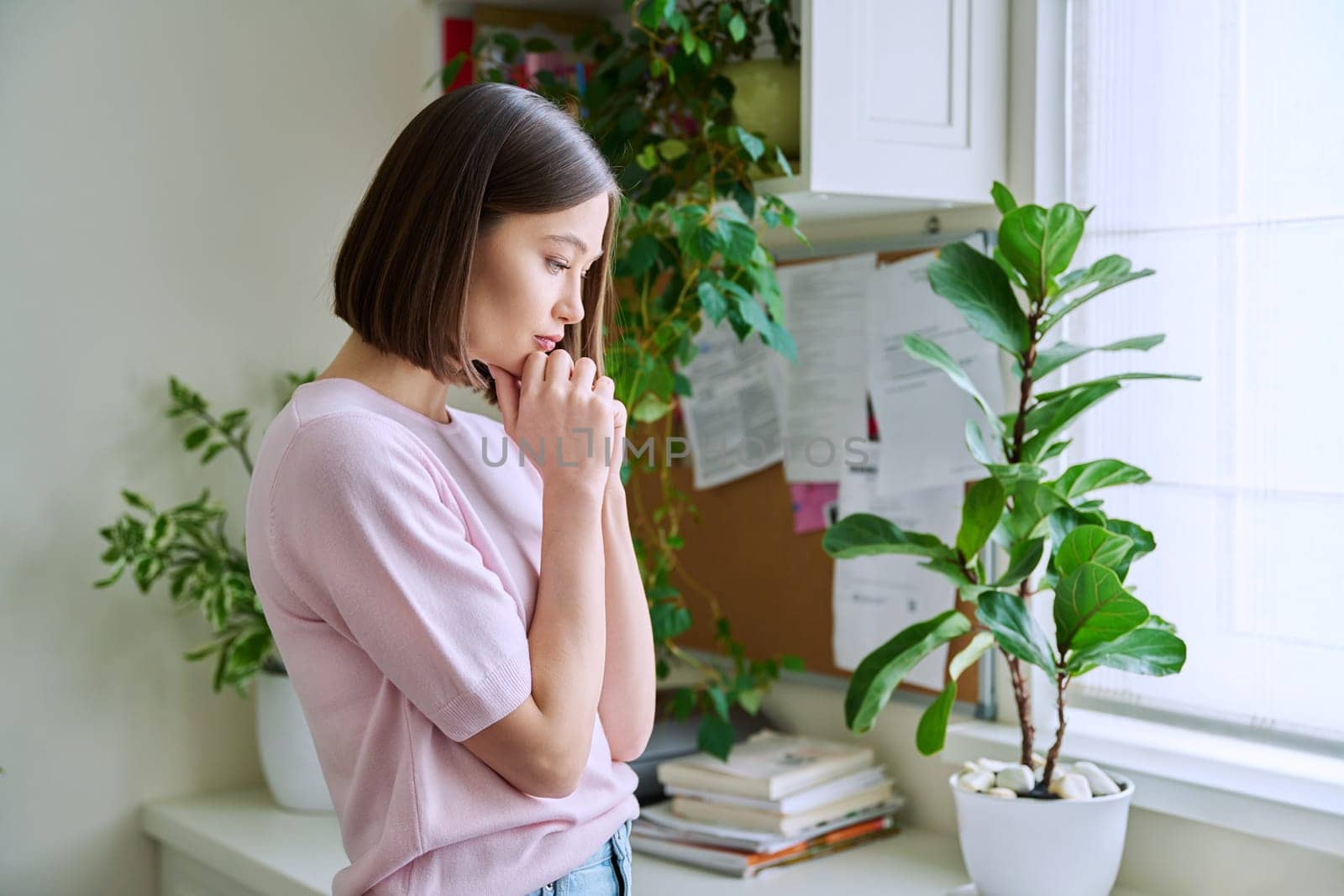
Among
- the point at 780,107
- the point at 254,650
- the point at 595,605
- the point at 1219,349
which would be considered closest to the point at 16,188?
the point at 254,650

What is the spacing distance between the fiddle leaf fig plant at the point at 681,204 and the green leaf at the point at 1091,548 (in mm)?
492

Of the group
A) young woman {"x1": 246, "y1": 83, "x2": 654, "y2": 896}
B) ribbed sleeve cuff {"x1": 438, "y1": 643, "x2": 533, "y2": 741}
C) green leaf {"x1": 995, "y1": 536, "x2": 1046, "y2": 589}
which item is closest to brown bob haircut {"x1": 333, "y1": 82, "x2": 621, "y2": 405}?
young woman {"x1": 246, "y1": 83, "x2": 654, "y2": 896}

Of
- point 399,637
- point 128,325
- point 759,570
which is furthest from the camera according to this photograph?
point 759,570

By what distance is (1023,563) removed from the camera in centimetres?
126

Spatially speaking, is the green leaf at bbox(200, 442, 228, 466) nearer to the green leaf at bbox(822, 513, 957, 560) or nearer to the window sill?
the green leaf at bbox(822, 513, 957, 560)

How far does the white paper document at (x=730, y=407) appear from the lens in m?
1.88

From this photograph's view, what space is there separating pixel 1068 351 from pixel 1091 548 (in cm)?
23

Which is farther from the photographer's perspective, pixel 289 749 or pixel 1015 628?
pixel 289 749

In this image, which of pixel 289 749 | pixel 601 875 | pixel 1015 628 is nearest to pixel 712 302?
pixel 1015 628

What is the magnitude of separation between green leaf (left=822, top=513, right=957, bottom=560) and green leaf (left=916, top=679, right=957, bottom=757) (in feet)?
0.48

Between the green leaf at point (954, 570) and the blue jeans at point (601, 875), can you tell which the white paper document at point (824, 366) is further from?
the blue jeans at point (601, 875)

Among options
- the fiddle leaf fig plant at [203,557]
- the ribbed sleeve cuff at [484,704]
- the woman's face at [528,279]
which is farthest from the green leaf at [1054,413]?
the fiddle leaf fig plant at [203,557]

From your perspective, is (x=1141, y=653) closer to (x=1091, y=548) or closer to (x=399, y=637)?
(x=1091, y=548)

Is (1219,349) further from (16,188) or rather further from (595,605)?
(16,188)
